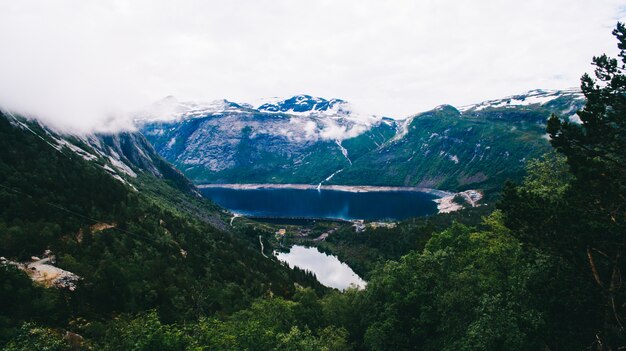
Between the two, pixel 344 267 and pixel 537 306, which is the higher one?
pixel 537 306

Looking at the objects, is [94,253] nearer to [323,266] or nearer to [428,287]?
[428,287]

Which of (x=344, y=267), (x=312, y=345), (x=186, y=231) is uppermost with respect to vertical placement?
(x=312, y=345)

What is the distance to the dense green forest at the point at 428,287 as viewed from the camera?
21531mm

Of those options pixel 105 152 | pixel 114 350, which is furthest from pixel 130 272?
pixel 105 152

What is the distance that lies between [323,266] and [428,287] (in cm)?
12370

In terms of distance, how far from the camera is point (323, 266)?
15775 cm

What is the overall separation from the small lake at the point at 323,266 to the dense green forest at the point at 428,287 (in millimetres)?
61652

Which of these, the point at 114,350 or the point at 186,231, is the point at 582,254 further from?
the point at 186,231

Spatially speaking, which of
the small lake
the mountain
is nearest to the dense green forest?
the mountain

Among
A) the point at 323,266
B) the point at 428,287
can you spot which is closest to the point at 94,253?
the point at 428,287

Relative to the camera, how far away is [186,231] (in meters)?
111

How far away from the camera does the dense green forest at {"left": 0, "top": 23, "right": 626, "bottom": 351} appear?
21531 millimetres

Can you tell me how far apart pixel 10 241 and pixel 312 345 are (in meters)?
48.6

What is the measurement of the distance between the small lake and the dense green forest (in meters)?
61.7
